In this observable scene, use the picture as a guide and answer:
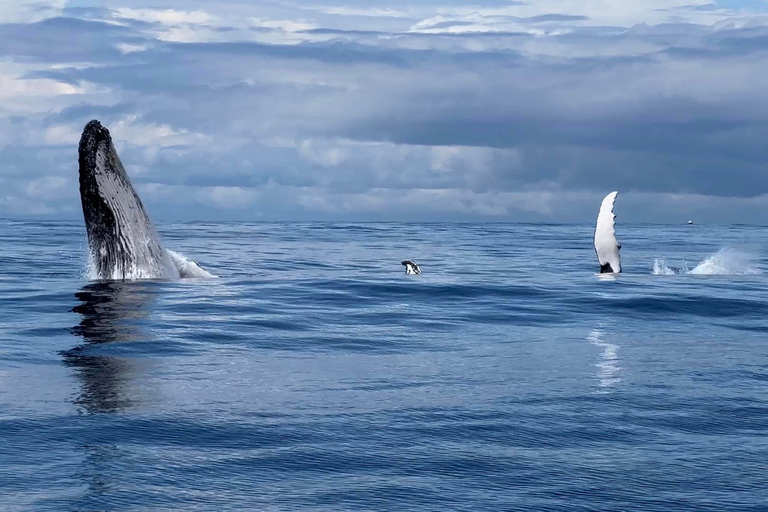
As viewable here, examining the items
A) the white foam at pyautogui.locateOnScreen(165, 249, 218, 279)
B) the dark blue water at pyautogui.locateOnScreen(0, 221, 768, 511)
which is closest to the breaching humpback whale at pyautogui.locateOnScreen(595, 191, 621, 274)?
the dark blue water at pyautogui.locateOnScreen(0, 221, 768, 511)

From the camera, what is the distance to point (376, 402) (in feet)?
27.0

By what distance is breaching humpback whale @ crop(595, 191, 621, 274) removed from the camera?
22.7m

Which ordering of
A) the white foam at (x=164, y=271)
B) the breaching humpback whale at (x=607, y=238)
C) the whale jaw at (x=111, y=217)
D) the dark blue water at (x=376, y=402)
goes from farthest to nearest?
the breaching humpback whale at (x=607, y=238) < the white foam at (x=164, y=271) < the whale jaw at (x=111, y=217) < the dark blue water at (x=376, y=402)

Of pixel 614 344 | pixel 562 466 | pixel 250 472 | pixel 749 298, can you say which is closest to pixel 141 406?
pixel 250 472

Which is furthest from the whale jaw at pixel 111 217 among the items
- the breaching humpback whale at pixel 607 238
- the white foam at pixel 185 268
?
the breaching humpback whale at pixel 607 238

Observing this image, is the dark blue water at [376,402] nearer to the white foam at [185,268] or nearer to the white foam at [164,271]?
the white foam at [164,271]

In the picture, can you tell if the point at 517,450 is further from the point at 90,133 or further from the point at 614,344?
the point at 90,133

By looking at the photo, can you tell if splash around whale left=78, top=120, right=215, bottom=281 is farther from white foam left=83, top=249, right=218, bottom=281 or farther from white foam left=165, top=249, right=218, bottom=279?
white foam left=165, top=249, right=218, bottom=279

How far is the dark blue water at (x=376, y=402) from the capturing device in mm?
5637

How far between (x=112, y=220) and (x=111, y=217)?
0.06 metres

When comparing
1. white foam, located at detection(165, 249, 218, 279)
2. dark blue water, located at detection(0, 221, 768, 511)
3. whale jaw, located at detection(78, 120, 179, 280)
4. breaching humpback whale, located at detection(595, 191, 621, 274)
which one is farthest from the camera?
breaching humpback whale, located at detection(595, 191, 621, 274)

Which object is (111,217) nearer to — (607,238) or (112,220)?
(112,220)

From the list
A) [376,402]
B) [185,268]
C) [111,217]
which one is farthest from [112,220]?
[376,402]

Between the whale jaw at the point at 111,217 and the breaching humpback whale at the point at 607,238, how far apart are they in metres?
10.4
